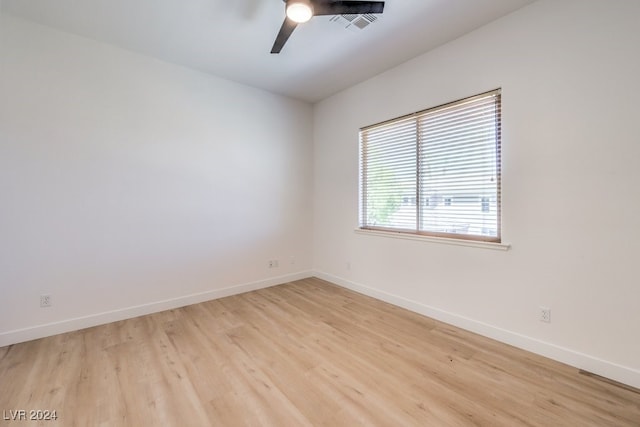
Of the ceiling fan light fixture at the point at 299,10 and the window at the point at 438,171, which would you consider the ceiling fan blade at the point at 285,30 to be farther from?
the window at the point at 438,171

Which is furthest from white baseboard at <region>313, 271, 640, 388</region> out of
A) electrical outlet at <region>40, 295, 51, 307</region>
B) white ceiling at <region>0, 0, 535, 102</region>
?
electrical outlet at <region>40, 295, 51, 307</region>

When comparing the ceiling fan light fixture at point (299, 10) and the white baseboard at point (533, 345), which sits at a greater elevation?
the ceiling fan light fixture at point (299, 10)

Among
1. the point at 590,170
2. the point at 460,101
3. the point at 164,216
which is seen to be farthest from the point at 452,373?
the point at 164,216

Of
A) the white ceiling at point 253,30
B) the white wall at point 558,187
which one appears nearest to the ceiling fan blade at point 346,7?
the white ceiling at point 253,30

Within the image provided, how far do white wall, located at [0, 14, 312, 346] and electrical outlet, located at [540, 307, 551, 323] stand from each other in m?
3.18

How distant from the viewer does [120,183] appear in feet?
9.37

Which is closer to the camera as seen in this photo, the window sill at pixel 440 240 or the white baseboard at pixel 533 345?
the white baseboard at pixel 533 345

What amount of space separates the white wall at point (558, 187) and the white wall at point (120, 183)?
239 cm

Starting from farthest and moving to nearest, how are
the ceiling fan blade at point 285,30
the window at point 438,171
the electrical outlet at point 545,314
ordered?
1. the window at point 438,171
2. the electrical outlet at point 545,314
3. the ceiling fan blade at point 285,30

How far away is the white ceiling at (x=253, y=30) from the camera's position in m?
2.24

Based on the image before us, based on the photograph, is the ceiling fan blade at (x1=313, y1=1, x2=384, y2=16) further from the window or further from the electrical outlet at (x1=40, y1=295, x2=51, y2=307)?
the electrical outlet at (x1=40, y1=295, x2=51, y2=307)

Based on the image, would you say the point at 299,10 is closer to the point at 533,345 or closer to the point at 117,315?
the point at 533,345

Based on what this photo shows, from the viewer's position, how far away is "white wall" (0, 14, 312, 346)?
2.41 meters

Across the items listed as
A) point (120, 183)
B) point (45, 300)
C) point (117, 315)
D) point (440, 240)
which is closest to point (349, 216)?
point (440, 240)
